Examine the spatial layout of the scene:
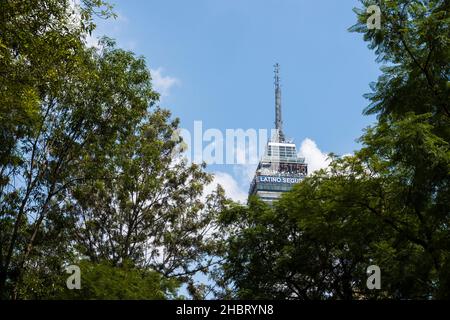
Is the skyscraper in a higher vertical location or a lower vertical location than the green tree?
Result: higher

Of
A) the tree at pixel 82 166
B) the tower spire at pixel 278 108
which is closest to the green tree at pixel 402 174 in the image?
the tree at pixel 82 166

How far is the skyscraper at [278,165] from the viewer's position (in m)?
134

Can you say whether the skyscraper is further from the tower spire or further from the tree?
the tree

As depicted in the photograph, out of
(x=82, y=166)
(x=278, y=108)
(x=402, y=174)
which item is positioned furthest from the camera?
(x=278, y=108)

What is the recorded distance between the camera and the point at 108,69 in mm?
16438

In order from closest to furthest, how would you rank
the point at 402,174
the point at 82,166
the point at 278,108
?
the point at 402,174 → the point at 82,166 → the point at 278,108

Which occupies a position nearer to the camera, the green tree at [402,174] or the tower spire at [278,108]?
the green tree at [402,174]

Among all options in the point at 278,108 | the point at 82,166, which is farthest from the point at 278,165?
the point at 82,166

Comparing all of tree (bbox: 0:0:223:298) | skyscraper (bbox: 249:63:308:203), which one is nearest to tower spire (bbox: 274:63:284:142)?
skyscraper (bbox: 249:63:308:203)

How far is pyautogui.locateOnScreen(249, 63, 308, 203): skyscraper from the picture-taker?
134250 millimetres

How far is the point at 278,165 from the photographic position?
144 metres

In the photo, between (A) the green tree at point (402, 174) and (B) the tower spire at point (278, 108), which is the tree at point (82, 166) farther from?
(B) the tower spire at point (278, 108)

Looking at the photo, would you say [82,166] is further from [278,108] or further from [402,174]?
[278,108]
